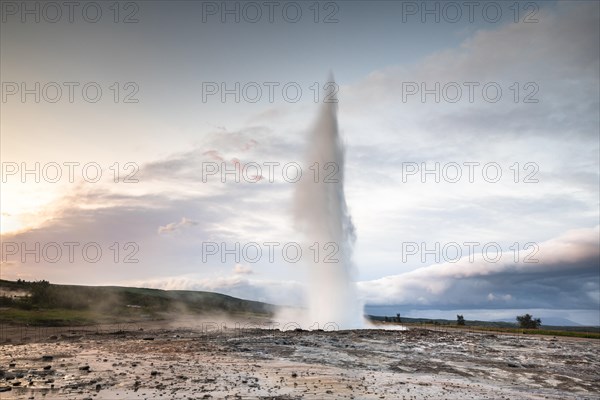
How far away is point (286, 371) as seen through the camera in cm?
2031

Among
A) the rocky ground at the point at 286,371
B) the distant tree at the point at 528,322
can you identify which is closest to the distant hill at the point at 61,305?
the rocky ground at the point at 286,371

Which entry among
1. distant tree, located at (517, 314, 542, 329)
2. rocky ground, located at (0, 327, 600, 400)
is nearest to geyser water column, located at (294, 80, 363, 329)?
rocky ground, located at (0, 327, 600, 400)

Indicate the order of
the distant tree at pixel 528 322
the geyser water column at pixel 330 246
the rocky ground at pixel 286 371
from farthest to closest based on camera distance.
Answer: the distant tree at pixel 528 322, the geyser water column at pixel 330 246, the rocky ground at pixel 286 371

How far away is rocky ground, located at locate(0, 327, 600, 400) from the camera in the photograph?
615 inches

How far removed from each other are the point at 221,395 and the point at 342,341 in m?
20.6

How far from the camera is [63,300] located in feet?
246

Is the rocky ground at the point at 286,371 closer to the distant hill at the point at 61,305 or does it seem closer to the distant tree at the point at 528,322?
the distant hill at the point at 61,305

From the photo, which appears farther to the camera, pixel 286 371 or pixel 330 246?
pixel 330 246

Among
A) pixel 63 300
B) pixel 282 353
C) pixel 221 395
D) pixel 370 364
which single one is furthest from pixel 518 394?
pixel 63 300

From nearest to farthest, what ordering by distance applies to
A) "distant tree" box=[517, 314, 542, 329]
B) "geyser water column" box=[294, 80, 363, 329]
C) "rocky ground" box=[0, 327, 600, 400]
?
"rocky ground" box=[0, 327, 600, 400]
"geyser water column" box=[294, 80, 363, 329]
"distant tree" box=[517, 314, 542, 329]

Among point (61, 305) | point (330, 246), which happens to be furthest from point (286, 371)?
point (61, 305)

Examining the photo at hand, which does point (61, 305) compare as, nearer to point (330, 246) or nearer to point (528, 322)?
point (330, 246)

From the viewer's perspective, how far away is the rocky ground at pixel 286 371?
1561 centimetres

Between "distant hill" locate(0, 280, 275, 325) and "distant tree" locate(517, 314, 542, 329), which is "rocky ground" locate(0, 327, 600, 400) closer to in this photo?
"distant hill" locate(0, 280, 275, 325)
